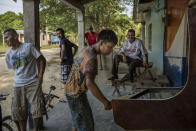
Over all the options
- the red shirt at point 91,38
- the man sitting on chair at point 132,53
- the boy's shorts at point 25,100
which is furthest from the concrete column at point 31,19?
the red shirt at point 91,38

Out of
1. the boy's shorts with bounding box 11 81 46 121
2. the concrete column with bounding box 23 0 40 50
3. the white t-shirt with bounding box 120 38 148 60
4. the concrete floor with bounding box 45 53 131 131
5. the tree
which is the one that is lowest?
the concrete floor with bounding box 45 53 131 131

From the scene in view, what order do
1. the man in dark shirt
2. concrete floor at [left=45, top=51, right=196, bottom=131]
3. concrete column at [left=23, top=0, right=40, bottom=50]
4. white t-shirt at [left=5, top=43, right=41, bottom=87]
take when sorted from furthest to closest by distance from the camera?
the man in dark shirt < concrete floor at [left=45, top=51, right=196, bottom=131] < concrete column at [left=23, top=0, right=40, bottom=50] < white t-shirt at [left=5, top=43, right=41, bottom=87]

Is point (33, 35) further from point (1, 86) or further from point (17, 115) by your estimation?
point (1, 86)

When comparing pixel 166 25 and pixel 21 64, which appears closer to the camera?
pixel 21 64

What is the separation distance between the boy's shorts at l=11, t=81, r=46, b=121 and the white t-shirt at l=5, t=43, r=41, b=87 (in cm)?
8

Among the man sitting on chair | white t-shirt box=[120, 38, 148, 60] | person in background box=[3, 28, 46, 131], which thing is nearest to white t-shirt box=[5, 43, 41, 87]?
person in background box=[3, 28, 46, 131]

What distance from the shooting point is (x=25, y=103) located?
2979 mm

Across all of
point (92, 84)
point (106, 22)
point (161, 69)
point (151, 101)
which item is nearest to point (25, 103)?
point (92, 84)

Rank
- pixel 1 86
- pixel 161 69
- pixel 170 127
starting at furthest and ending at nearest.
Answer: pixel 1 86, pixel 161 69, pixel 170 127

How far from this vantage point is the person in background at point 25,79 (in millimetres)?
2846

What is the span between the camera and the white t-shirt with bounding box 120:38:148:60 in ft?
17.6

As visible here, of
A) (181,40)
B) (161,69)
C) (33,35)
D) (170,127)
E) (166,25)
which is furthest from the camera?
(161,69)

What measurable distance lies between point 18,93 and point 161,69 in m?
5.12

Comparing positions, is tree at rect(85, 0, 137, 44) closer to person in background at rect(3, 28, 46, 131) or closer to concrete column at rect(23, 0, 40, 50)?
concrete column at rect(23, 0, 40, 50)
